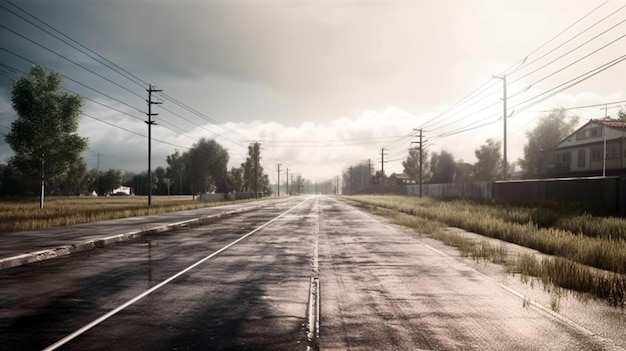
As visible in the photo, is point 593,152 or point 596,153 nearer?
point 596,153

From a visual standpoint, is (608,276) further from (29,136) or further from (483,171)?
(483,171)

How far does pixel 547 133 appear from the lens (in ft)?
280

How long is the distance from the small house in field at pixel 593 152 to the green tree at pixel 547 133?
25.6m

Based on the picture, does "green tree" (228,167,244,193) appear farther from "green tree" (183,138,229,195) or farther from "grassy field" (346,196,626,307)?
"grassy field" (346,196,626,307)

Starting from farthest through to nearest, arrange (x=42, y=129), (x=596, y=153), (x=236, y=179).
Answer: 1. (x=236, y=179)
2. (x=596, y=153)
3. (x=42, y=129)

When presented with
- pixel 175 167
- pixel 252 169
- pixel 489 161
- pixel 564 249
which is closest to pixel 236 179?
pixel 252 169

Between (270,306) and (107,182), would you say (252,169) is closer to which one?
(107,182)

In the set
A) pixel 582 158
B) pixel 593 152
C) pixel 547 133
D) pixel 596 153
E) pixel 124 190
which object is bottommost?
pixel 124 190

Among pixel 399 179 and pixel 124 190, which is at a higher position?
pixel 399 179

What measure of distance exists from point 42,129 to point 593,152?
207 ft

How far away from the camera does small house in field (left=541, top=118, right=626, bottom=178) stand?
4828 centimetres

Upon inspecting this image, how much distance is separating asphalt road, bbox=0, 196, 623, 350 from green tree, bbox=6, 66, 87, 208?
41471 millimetres

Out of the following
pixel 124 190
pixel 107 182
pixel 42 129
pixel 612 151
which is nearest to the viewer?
pixel 42 129

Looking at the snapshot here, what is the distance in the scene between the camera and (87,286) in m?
8.11
